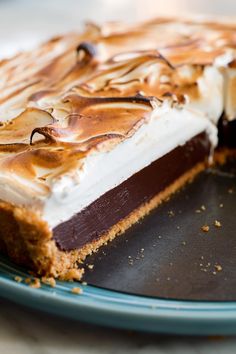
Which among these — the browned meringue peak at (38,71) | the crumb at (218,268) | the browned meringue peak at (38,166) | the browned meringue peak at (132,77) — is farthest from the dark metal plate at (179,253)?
the browned meringue peak at (38,71)

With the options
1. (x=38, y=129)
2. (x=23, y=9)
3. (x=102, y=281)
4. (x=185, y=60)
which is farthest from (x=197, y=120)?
(x=23, y=9)

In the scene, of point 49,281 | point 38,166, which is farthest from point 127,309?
point 38,166

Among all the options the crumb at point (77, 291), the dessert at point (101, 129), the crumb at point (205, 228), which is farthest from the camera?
the crumb at point (205, 228)

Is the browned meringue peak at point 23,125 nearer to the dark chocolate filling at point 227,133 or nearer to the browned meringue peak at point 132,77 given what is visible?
the browned meringue peak at point 132,77

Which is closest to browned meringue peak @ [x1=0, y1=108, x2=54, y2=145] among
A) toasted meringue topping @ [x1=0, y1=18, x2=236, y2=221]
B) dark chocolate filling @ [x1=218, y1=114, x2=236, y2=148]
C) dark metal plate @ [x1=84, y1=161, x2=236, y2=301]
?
toasted meringue topping @ [x1=0, y1=18, x2=236, y2=221]

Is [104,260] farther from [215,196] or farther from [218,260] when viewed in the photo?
[215,196]

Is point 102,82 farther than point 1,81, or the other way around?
point 1,81
